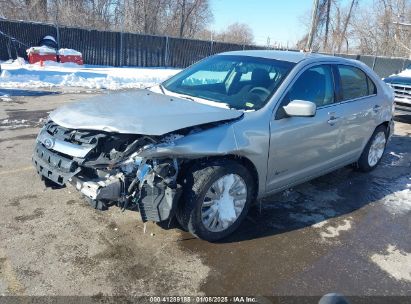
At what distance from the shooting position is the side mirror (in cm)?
382

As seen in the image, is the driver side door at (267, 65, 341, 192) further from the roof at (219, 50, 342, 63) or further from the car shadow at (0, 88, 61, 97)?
the car shadow at (0, 88, 61, 97)

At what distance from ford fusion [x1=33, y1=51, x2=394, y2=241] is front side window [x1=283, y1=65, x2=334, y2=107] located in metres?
0.01

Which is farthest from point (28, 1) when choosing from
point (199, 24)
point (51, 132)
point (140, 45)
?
point (51, 132)

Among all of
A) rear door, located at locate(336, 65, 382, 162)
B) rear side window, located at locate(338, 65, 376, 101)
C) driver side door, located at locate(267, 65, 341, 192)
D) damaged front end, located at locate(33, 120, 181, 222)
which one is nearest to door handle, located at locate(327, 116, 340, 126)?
driver side door, located at locate(267, 65, 341, 192)

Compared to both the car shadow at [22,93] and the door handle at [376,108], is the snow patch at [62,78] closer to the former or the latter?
the car shadow at [22,93]

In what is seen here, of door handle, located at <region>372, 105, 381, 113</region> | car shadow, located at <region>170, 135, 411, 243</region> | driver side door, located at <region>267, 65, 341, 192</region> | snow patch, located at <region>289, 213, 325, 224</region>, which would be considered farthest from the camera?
door handle, located at <region>372, 105, 381, 113</region>

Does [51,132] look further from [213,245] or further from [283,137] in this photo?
[283,137]

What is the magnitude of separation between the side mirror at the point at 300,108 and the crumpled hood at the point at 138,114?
1.71 feet

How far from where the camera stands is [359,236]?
415 centimetres

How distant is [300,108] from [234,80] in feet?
3.01

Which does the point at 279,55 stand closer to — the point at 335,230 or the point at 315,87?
the point at 315,87

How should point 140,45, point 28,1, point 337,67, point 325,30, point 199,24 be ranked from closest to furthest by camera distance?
1. point 337,67
2. point 140,45
3. point 28,1
4. point 199,24
5. point 325,30

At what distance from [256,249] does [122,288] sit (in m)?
1.31

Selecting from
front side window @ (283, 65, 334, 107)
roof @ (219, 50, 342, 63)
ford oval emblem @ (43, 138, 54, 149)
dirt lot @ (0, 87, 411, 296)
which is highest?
roof @ (219, 50, 342, 63)
